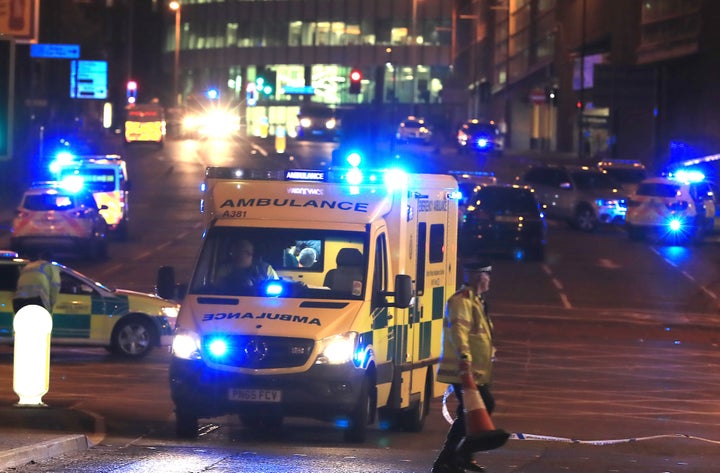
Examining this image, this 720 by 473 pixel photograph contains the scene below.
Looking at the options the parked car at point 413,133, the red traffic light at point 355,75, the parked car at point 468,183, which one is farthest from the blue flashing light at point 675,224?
the parked car at point 413,133

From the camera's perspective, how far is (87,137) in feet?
239

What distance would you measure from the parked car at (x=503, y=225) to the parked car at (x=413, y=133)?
39477mm

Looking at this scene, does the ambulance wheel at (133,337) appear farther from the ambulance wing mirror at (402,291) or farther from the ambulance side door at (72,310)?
the ambulance wing mirror at (402,291)

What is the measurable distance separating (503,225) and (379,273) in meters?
19.7

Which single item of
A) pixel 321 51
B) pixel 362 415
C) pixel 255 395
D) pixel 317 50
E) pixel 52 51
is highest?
pixel 317 50

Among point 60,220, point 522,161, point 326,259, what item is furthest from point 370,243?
point 522,161

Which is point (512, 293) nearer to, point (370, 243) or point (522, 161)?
point (370, 243)

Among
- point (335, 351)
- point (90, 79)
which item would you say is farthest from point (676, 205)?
point (90, 79)

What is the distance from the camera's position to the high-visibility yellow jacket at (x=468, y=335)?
9289mm

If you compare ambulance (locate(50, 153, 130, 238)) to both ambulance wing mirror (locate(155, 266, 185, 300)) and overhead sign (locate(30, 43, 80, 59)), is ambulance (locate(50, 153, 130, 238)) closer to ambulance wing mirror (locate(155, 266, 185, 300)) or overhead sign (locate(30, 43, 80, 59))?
ambulance wing mirror (locate(155, 266, 185, 300))

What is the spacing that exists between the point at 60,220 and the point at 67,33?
1660 inches

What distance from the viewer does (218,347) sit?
10922 millimetres

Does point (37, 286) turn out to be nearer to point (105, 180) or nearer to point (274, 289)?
point (274, 289)

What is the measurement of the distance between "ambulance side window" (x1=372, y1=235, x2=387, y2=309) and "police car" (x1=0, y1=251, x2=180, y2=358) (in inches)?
302
